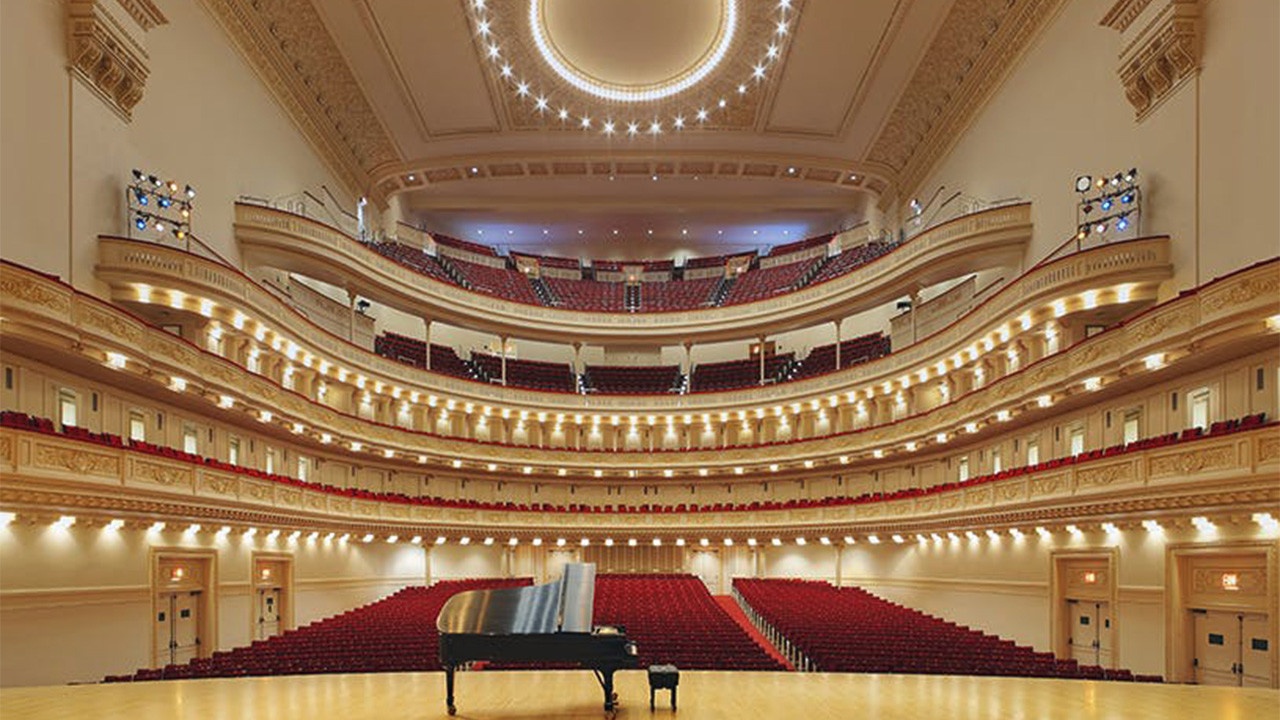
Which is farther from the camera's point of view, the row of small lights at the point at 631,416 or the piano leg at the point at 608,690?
the row of small lights at the point at 631,416

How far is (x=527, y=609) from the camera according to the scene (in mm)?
7625

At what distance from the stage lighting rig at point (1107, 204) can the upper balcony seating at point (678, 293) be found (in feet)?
59.0

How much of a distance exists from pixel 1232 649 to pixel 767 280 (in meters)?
23.0

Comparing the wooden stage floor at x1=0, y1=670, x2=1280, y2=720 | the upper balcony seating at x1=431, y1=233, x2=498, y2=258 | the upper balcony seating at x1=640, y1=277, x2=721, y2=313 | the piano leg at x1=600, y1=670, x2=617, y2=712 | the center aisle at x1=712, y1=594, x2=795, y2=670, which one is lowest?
the center aisle at x1=712, y1=594, x2=795, y2=670

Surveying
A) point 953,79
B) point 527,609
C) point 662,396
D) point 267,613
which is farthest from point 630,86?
point 527,609

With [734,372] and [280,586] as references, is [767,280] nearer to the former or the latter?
[734,372]

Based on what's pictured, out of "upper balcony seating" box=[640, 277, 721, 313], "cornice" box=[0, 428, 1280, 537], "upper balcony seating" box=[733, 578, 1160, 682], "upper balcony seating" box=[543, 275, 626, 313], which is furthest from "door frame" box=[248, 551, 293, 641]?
"upper balcony seating" box=[640, 277, 721, 313]

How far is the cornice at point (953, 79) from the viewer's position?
1970 cm

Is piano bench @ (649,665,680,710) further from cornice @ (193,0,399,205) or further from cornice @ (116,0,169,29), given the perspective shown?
cornice @ (193,0,399,205)

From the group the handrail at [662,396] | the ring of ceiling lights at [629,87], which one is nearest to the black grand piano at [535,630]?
the handrail at [662,396]

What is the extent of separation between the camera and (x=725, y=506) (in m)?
26.4

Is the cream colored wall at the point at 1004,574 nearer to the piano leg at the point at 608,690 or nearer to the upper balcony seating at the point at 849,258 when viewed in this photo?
the piano leg at the point at 608,690

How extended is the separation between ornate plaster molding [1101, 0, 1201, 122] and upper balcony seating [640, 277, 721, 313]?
64.5ft

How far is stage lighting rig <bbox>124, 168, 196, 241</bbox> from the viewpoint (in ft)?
46.5
